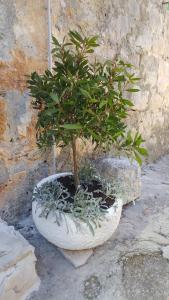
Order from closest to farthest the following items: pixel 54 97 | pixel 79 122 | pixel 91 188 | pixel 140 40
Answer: pixel 54 97, pixel 79 122, pixel 91 188, pixel 140 40

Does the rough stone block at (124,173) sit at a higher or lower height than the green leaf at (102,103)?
lower

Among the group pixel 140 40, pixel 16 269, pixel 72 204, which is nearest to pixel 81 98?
pixel 72 204

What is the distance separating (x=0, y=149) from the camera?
1.44 metres

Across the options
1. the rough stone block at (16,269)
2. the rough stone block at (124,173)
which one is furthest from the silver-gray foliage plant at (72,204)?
the rough stone block at (124,173)

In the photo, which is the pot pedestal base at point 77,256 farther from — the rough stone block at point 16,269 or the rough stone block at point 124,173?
the rough stone block at point 124,173

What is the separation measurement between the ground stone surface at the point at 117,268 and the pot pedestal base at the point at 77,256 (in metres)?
0.02

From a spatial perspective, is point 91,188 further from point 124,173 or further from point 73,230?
point 124,173

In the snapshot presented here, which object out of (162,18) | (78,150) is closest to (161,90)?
(162,18)

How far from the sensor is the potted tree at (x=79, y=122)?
3.68 ft

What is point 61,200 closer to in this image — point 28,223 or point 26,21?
point 28,223

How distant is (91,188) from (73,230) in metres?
0.30

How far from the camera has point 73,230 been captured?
1204mm

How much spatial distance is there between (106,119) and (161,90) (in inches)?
78.2

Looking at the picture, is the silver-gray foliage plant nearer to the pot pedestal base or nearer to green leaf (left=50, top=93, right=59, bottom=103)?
the pot pedestal base
